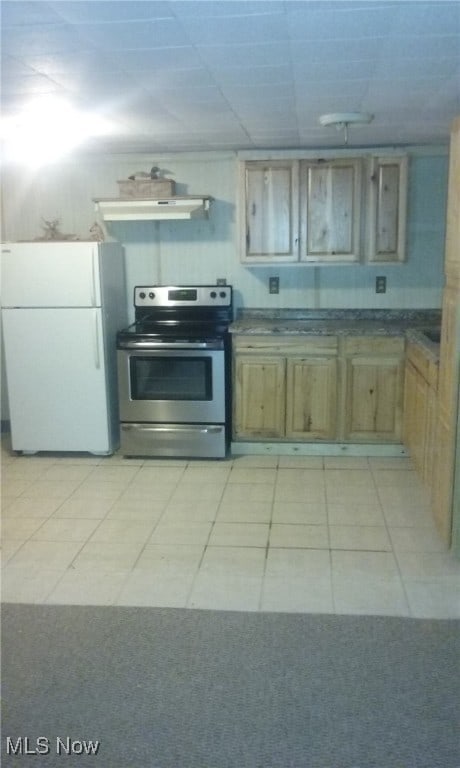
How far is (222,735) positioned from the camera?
2.08m

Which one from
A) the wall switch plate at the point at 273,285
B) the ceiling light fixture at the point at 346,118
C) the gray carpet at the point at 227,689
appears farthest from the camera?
the wall switch plate at the point at 273,285

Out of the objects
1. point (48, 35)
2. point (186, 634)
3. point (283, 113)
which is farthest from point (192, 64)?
point (186, 634)

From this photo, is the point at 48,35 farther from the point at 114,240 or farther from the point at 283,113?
the point at 114,240

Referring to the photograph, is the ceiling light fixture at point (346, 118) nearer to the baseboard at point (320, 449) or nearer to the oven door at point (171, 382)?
the oven door at point (171, 382)

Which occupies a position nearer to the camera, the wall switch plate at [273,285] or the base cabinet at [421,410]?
the base cabinet at [421,410]

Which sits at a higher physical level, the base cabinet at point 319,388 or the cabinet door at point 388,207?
the cabinet door at point 388,207

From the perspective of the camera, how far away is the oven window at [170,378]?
457 cm

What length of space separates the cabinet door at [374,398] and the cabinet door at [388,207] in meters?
0.76

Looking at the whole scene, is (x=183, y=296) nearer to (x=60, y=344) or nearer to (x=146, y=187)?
(x=146, y=187)

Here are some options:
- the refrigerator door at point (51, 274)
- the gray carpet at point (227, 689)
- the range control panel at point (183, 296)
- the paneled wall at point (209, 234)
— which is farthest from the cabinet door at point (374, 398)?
the gray carpet at point (227, 689)

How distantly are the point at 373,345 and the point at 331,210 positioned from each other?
0.97 meters

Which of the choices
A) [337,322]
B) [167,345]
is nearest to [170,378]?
[167,345]

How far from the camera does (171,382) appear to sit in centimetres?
462

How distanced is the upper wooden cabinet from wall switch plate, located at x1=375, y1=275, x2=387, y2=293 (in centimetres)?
32
